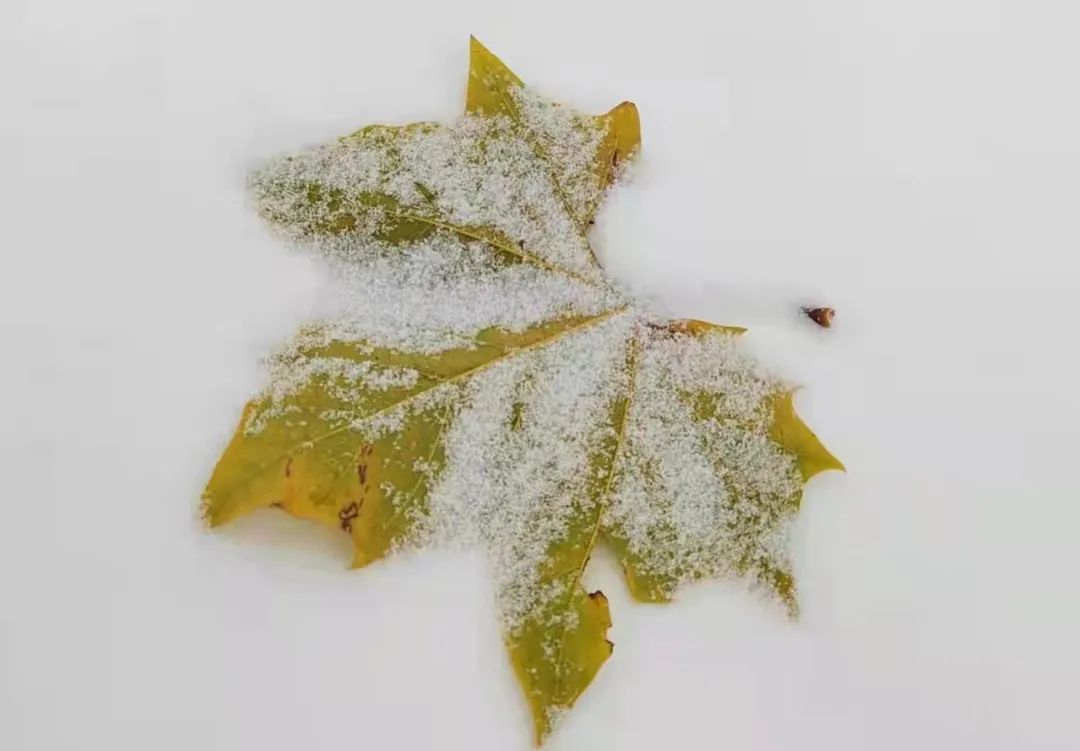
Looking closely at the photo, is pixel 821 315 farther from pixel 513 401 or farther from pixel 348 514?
pixel 348 514

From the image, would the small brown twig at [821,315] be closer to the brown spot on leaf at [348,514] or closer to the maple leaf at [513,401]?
the maple leaf at [513,401]

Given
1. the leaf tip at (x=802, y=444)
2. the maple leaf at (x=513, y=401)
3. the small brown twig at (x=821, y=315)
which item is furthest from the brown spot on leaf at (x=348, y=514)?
the small brown twig at (x=821, y=315)

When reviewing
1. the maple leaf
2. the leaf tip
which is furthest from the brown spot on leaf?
the leaf tip

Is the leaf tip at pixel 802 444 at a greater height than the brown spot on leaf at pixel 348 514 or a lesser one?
greater

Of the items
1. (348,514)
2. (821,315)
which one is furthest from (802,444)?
(348,514)

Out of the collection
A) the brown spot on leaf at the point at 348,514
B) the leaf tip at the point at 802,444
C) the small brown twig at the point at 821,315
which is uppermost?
the small brown twig at the point at 821,315

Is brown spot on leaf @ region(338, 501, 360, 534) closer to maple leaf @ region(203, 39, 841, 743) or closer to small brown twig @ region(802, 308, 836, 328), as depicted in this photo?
maple leaf @ region(203, 39, 841, 743)
